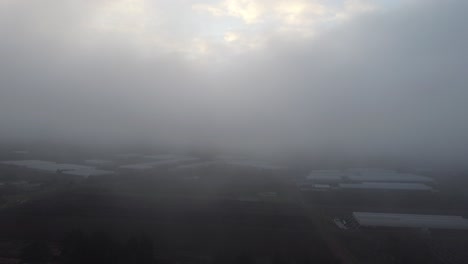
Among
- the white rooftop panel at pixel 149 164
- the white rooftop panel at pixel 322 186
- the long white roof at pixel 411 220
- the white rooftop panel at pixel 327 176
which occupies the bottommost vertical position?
the long white roof at pixel 411 220

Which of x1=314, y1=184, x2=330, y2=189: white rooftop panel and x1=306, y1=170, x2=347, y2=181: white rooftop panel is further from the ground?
x1=306, y1=170, x2=347, y2=181: white rooftop panel

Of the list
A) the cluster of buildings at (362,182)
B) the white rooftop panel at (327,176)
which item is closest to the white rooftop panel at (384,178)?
the cluster of buildings at (362,182)

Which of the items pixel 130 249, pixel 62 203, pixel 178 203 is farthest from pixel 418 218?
pixel 62 203

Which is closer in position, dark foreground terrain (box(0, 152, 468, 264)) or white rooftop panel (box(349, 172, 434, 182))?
dark foreground terrain (box(0, 152, 468, 264))

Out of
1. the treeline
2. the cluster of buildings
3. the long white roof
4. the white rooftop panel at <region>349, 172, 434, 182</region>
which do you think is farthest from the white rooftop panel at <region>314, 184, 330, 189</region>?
the treeline

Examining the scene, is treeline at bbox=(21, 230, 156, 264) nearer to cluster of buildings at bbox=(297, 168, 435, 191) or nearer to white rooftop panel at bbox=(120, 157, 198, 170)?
cluster of buildings at bbox=(297, 168, 435, 191)

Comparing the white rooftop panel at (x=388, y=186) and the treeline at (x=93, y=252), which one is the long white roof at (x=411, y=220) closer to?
the white rooftop panel at (x=388, y=186)
